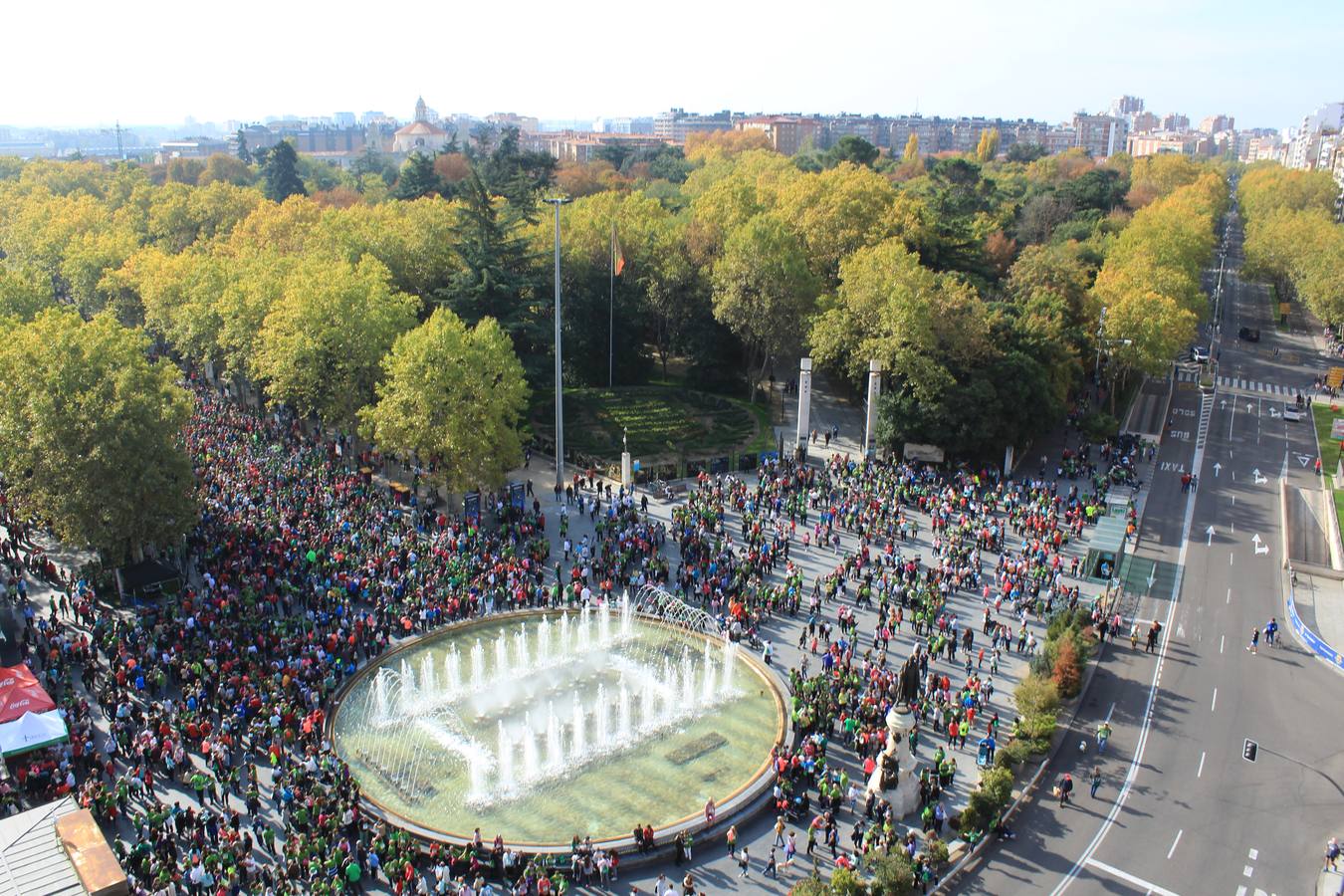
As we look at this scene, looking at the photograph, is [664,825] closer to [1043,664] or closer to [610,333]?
[1043,664]

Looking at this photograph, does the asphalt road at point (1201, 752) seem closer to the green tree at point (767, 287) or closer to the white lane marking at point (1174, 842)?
the white lane marking at point (1174, 842)

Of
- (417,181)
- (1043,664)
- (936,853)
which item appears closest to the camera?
(936,853)

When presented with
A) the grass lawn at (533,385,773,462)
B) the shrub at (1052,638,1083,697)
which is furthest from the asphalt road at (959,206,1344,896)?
the grass lawn at (533,385,773,462)

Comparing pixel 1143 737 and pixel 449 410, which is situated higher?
pixel 449 410

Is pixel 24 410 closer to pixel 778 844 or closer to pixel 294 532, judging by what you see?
pixel 294 532

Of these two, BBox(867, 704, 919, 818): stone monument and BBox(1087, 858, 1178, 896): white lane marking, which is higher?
BBox(867, 704, 919, 818): stone monument

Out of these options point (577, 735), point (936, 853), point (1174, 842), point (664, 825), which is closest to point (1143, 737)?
point (1174, 842)

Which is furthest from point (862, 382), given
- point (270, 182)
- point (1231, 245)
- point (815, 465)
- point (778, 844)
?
point (1231, 245)

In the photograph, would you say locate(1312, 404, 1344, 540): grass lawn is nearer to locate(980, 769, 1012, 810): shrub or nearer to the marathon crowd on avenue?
the marathon crowd on avenue
